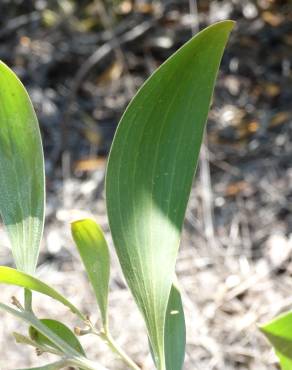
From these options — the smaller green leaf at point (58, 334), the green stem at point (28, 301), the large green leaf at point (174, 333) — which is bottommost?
the large green leaf at point (174, 333)

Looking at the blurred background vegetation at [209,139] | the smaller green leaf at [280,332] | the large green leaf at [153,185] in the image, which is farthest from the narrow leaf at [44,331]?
the blurred background vegetation at [209,139]

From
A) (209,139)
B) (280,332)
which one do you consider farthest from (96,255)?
(209,139)

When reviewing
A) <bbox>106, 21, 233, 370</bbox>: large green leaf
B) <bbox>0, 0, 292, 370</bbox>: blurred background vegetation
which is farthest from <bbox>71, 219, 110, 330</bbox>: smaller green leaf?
<bbox>0, 0, 292, 370</bbox>: blurred background vegetation

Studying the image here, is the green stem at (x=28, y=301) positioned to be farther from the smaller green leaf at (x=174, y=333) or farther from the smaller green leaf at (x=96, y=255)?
the smaller green leaf at (x=174, y=333)

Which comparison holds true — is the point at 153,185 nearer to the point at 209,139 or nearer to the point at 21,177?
the point at 21,177

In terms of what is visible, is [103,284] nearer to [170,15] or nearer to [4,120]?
[4,120]
